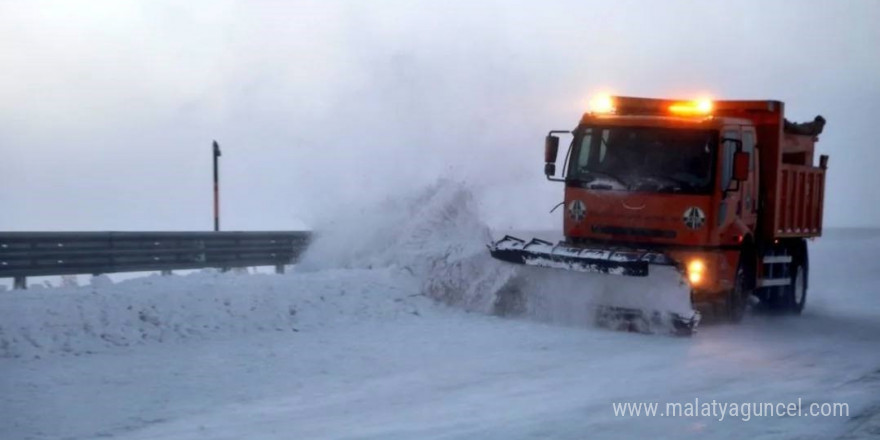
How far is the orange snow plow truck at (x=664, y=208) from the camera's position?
42.3ft

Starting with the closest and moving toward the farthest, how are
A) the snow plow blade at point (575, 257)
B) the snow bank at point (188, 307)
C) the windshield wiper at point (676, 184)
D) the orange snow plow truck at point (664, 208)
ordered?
the snow bank at point (188, 307), the snow plow blade at point (575, 257), the orange snow plow truck at point (664, 208), the windshield wiper at point (676, 184)

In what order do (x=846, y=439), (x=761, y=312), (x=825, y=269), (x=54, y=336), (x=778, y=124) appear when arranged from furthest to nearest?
(x=825, y=269), (x=761, y=312), (x=778, y=124), (x=54, y=336), (x=846, y=439)

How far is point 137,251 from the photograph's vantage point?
58.0ft

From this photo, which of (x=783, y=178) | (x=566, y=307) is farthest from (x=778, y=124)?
(x=566, y=307)

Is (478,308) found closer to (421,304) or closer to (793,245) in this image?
(421,304)

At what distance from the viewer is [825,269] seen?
28.5m

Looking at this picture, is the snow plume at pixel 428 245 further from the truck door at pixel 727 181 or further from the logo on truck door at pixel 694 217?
the truck door at pixel 727 181

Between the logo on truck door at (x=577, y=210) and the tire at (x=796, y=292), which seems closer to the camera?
the logo on truck door at (x=577, y=210)

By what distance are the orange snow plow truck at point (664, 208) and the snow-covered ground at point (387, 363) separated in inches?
23.6

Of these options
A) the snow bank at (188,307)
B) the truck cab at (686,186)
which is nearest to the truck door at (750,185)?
the truck cab at (686,186)

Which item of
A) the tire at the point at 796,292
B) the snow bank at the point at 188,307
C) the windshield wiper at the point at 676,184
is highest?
the windshield wiper at the point at 676,184

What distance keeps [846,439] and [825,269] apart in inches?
877

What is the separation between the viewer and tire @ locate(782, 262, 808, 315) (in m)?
17.1

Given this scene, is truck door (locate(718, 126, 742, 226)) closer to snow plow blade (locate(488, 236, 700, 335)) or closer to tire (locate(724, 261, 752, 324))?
tire (locate(724, 261, 752, 324))
